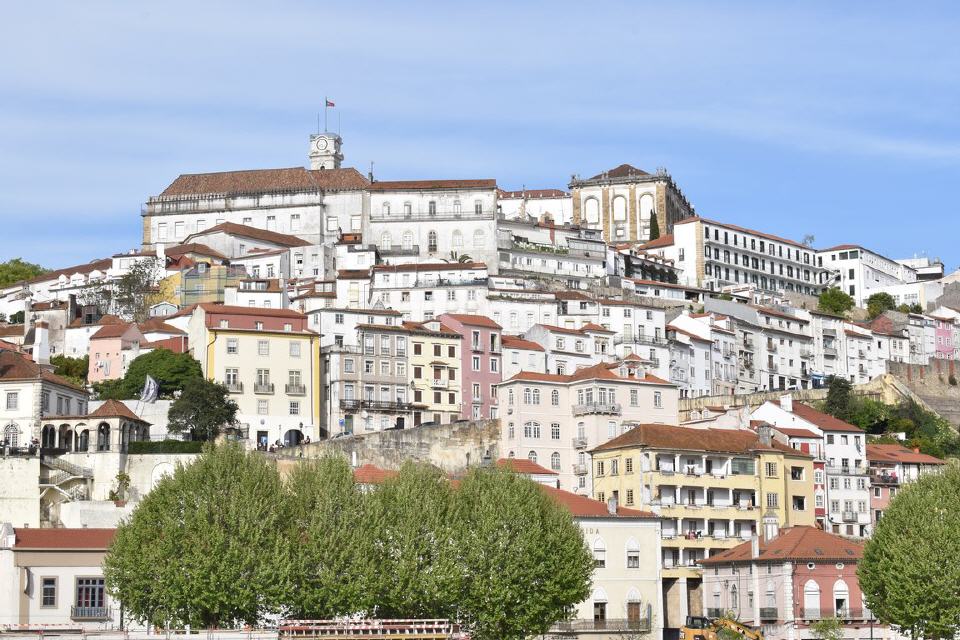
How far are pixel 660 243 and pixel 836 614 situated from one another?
8067 centimetres

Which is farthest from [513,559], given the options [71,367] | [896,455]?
[71,367]

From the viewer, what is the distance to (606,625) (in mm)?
79438

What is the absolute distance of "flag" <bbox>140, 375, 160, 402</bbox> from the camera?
99938 mm

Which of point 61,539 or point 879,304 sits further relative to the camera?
point 879,304

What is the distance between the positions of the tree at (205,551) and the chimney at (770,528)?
3054 cm

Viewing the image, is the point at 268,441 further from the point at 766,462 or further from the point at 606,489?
the point at 766,462

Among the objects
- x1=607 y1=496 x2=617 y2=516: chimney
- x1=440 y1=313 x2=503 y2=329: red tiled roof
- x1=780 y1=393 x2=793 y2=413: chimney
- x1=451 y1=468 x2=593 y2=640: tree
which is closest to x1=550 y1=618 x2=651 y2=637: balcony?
x1=607 y1=496 x2=617 y2=516: chimney

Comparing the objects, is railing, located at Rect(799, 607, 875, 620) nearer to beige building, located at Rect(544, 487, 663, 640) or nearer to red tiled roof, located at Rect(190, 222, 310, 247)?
beige building, located at Rect(544, 487, 663, 640)

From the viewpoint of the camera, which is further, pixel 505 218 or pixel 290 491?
pixel 505 218

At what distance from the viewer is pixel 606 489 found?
91438 mm

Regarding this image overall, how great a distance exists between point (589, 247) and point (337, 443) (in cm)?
5591

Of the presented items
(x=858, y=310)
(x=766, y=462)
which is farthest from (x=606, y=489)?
(x=858, y=310)

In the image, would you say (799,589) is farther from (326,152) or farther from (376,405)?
(326,152)

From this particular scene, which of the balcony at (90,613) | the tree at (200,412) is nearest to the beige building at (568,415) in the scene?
the tree at (200,412)
